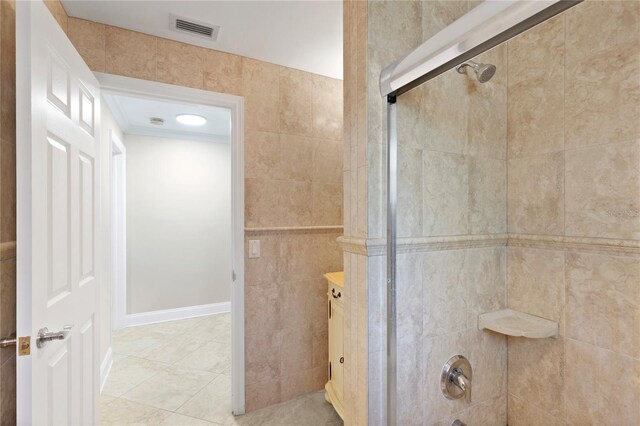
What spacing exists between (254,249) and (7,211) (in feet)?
3.98

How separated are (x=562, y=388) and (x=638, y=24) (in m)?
1.42

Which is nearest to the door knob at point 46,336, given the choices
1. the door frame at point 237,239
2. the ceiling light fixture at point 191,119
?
the door frame at point 237,239

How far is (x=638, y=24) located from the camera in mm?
1069

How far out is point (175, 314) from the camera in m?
3.84

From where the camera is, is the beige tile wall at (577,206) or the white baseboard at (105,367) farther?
the white baseboard at (105,367)

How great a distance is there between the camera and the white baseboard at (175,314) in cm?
361

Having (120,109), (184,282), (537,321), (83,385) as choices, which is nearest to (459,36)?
(537,321)

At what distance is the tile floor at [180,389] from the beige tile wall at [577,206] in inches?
51.2

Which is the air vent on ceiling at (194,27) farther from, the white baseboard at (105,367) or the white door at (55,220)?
the white baseboard at (105,367)

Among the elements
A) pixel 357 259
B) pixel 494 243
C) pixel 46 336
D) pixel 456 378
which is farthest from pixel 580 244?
pixel 46 336

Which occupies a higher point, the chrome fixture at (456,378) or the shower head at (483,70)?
the shower head at (483,70)

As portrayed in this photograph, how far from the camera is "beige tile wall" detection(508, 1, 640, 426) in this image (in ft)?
3.62

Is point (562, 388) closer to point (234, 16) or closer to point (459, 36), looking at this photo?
point (459, 36)

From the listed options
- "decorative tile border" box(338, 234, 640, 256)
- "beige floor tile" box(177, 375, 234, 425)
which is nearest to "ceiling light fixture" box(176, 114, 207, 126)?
"beige floor tile" box(177, 375, 234, 425)
